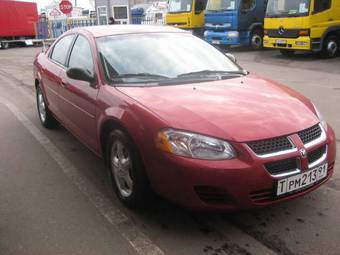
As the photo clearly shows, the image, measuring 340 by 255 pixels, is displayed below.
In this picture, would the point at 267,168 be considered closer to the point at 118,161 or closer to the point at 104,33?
the point at 118,161

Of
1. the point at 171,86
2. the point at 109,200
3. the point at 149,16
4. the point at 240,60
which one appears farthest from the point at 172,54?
the point at 149,16

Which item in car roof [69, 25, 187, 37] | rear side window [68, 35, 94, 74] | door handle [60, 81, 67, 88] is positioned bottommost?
door handle [60, 81, 67, 88]

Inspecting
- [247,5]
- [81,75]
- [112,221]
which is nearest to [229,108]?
[112,221]

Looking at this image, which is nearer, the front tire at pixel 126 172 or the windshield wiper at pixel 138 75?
the front tire at pixel 126 172

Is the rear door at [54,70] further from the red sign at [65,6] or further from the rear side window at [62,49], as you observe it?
the red sign at [65,6]

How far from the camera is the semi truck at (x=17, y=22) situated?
1022 inches

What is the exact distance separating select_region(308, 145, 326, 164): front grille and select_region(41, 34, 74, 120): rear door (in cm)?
322

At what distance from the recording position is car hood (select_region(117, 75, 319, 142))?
3193 millimetres

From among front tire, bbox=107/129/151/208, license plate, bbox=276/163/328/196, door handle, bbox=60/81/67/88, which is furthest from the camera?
door handle, bbox=60/81/67/88

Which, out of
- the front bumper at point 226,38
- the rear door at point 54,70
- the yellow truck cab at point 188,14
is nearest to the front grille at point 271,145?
the rear door at point 54,70

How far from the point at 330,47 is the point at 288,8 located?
2.02 meters

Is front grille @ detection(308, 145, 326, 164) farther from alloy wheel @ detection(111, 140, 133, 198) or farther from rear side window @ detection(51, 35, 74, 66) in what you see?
rear side window @ detection(51, 35, 74, 66)

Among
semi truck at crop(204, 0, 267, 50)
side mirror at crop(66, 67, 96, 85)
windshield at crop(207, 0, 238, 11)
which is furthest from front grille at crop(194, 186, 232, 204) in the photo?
windshield at crop(207, 0, 238, 11)

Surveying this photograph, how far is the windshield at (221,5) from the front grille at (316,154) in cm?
1545
